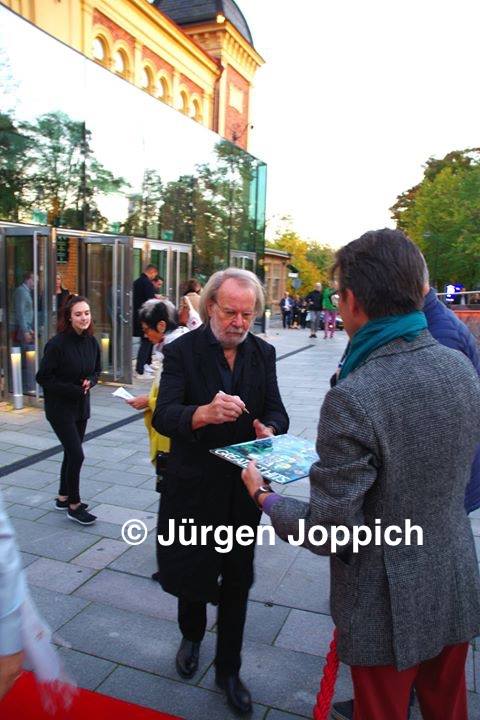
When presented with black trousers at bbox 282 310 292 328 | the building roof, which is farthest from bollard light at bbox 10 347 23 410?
the building roof

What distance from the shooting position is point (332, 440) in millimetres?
1609

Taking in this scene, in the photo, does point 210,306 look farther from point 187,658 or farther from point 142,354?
point 142,354

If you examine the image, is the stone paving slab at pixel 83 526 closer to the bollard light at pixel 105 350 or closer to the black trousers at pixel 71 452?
the black trousers at pixel 71 452

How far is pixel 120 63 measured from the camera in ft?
74.8

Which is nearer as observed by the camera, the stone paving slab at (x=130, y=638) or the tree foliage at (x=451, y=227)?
the stone paving slab at (x=130, y=638)

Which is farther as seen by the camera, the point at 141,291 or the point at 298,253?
the point at 298,253

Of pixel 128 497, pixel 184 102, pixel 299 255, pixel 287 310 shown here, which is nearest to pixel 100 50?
pixel 184 102

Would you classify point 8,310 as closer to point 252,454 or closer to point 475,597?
point 252,454

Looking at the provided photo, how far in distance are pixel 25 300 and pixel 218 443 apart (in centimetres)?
735

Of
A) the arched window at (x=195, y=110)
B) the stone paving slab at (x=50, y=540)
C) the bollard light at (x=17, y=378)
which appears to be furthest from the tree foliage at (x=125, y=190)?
the arched window at (x=195, y=110)

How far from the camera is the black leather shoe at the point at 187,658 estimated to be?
2891mm

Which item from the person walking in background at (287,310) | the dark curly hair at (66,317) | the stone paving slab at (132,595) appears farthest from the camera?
the person walking in background at (287,310)

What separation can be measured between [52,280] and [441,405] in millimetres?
8229

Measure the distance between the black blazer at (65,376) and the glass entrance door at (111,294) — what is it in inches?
241
